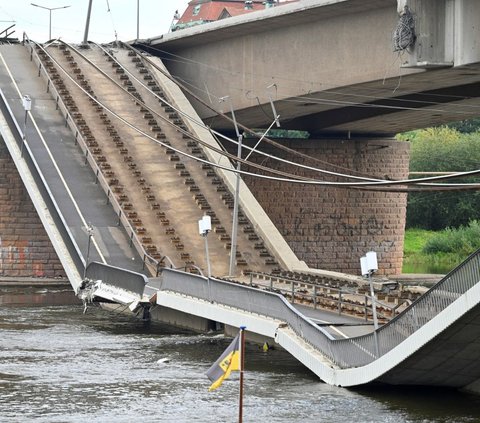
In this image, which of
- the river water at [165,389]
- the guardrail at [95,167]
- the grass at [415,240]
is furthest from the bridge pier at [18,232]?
the grass at [415,240]

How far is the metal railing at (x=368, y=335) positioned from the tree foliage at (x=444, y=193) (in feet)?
159

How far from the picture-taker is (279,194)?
65938 millimetres

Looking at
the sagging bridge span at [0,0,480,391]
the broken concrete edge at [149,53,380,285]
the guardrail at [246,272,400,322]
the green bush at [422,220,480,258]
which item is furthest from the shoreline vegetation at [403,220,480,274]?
the guardrail at [246,272,400,322]

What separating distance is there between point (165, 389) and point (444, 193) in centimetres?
5911

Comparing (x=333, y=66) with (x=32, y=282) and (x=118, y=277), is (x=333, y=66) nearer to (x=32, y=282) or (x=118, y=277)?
(x=118, y=277)

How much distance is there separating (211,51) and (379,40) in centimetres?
1286

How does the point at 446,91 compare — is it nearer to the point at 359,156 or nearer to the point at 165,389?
the point at 359,156

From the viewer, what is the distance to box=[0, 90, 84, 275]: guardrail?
46.0 metres

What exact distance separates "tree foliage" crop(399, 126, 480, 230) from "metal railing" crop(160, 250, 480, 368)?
159 ft

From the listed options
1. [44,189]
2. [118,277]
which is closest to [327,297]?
[118,277]

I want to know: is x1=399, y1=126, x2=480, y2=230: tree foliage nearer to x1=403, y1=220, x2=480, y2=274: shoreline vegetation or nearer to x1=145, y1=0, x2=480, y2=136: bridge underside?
x1=403, y1=220, x2=480, y2=274: shoreline vegetation

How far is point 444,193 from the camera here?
88.8 m

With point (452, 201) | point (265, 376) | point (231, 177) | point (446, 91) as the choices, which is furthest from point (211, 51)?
point (452, 201)

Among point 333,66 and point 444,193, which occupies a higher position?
point 333,66
